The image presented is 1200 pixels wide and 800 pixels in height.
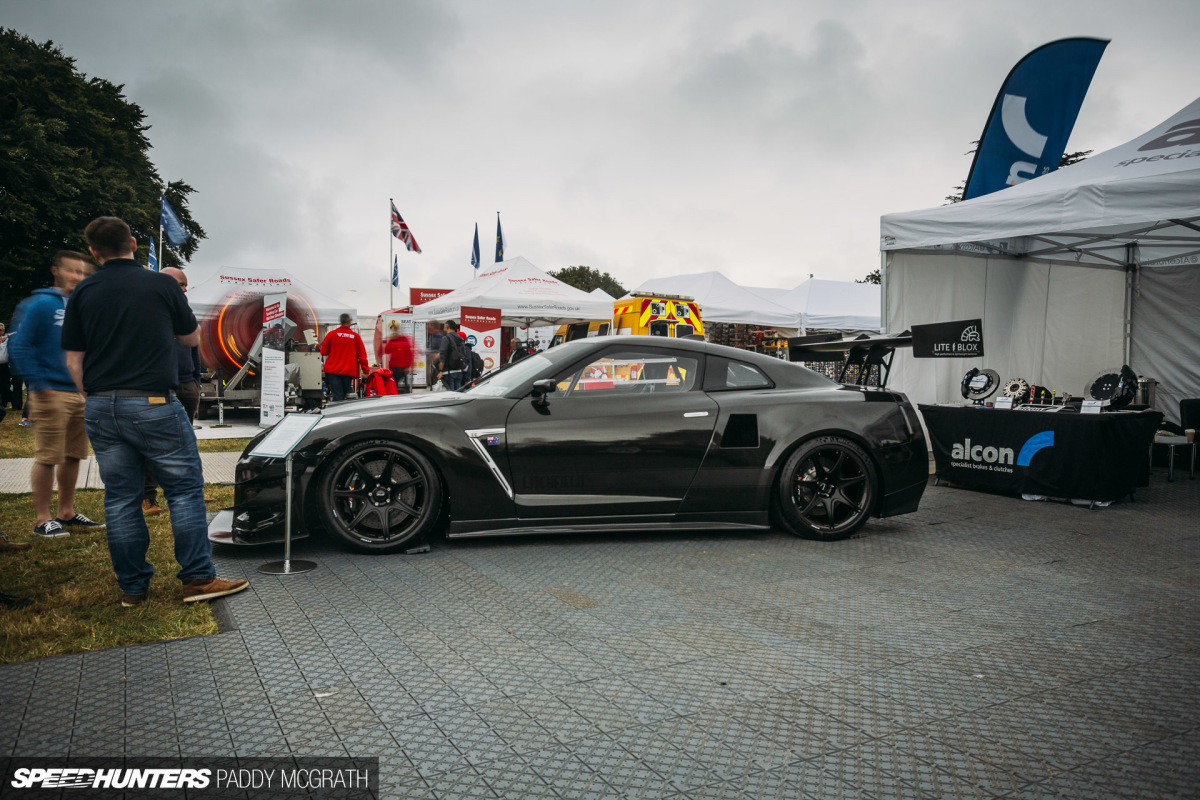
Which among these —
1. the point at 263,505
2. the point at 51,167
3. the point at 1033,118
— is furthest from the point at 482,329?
the point at 51,167

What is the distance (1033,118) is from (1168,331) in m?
3.42

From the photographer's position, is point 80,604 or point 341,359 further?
point 341,359

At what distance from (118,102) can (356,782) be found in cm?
3718

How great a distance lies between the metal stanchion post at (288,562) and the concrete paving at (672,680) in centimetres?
9

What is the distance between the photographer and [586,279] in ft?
237

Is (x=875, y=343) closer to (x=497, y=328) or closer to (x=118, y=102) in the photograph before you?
(x=497, y=328)

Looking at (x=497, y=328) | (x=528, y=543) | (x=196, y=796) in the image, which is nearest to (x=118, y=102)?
(x=497, y=328)

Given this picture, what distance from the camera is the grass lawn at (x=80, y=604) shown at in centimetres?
299

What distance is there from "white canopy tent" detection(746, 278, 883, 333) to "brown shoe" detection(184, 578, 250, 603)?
18424 mm

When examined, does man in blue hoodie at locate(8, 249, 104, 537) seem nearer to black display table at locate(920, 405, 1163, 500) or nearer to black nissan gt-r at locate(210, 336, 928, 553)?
black nissan gt-r at locate(210, 336, 928, 553)

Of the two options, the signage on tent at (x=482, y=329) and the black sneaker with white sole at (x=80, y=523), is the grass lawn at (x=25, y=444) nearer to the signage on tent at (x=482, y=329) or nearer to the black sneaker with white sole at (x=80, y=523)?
the black sneaker with white sole at (x=80, y=523)

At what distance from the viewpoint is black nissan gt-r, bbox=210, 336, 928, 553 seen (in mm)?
4383

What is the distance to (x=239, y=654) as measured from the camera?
2.86 metres

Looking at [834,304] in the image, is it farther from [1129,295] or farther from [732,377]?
[732,377]
